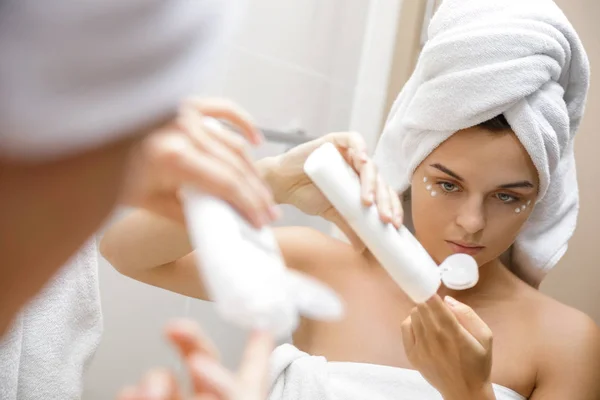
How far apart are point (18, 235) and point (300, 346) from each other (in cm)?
74

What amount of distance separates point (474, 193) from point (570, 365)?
0.93ft

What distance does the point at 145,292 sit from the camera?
0.89 meters

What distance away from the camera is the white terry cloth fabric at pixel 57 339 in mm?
620

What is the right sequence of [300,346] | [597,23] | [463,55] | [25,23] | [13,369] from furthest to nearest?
[597,23] → [300,346] → [463,55] → [13,369] → [25,23]

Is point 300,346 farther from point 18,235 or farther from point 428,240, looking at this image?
point 18,235

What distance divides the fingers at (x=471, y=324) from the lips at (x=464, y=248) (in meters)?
0.11

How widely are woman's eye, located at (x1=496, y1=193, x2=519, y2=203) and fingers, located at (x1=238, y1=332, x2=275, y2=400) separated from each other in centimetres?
61

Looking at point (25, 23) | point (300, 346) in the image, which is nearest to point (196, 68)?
point (25, 23)

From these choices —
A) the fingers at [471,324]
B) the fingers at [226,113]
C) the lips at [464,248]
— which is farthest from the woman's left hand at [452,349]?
the fingers at [226,113]

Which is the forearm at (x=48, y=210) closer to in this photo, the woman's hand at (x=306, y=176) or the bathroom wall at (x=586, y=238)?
the woman's hand at (x=306, y=176)

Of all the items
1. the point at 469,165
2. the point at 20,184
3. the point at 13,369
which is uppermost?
the point at 20,184

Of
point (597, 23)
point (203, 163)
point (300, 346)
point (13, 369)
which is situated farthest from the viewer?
point (597, 23)

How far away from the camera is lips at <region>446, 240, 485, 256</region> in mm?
808

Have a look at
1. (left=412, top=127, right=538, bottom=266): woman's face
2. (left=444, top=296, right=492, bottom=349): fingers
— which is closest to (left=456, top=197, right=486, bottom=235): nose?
(left=412, top=127, right=538, bottom=266): woman's face
